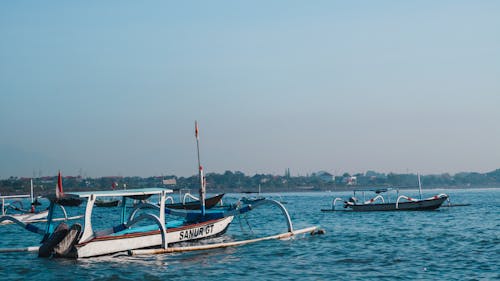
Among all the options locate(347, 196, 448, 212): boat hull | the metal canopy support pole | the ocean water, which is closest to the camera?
the ocean water

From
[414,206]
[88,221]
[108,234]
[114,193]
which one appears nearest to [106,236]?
[108,234]

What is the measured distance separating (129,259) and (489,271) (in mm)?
13383

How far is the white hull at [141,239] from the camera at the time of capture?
2473 cm

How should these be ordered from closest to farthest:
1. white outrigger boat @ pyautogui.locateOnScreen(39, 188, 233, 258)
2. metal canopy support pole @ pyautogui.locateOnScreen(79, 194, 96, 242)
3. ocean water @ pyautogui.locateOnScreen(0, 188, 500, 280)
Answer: ocean water @ pyautogui.locateOnScreen(0, 188, 500, 280)
white outrigger boat @ pyautogui.locateOnScreen(39, 188, 233, 258)
metal canopy support pole @ pyautogui.locateOnScreen(79, 194, 96, 242)

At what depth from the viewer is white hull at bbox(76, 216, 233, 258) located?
24.7 metres

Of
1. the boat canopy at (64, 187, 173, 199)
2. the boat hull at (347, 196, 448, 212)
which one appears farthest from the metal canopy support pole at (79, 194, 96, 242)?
the boat hull at (347, 196, 448, 212)

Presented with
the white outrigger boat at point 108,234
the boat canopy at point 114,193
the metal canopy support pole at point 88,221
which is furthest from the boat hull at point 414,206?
the metal canopy support pole at point 88,221

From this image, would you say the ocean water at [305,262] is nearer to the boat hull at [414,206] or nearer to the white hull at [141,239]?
the white hull at [141,239]

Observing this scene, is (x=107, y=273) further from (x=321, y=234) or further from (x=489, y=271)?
(x=321, y=234)

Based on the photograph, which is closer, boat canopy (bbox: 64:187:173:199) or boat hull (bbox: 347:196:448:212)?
boat canopy (bbox: 64:187:173:199)

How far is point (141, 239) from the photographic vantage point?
27.0m

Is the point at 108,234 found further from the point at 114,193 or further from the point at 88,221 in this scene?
the point at 114,193

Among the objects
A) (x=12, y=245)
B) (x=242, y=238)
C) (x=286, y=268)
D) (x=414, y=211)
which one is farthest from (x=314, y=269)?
(x=414, y=211)

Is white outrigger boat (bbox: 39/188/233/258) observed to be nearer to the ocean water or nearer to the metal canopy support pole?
the metal canopy support pole
